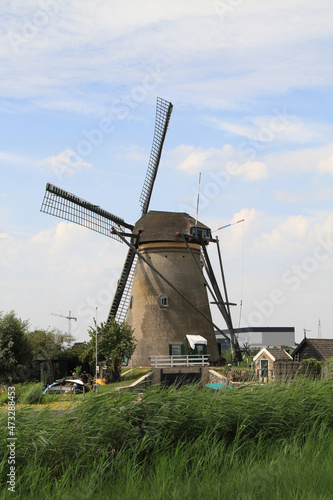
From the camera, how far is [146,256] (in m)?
34.7

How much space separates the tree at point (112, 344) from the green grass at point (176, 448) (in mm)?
18546

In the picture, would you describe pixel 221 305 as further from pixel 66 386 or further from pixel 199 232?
pixel 66 386

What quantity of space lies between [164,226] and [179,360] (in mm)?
7965

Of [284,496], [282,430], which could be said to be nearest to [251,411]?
[282,430]

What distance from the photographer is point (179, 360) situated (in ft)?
105

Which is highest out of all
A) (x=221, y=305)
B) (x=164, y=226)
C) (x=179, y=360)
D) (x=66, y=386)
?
(x=164, y=226)

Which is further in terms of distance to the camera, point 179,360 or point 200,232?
point 200,232

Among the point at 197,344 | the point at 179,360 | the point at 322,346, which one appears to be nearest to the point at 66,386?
the point at 179,360

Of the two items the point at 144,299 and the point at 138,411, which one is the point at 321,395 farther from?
the point at 144,299

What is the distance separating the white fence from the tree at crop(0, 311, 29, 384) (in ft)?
24.5

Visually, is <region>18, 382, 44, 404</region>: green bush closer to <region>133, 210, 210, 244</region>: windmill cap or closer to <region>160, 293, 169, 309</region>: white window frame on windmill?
<region>160, 293, 169, 309</region>: white window frame on windmill

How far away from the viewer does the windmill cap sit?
3419 centimetres

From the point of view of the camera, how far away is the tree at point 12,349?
32625 mm

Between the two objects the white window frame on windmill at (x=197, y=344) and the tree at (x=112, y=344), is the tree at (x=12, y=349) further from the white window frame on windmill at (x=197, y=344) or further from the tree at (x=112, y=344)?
the white window frame on windmill at (x=197, y=344)
